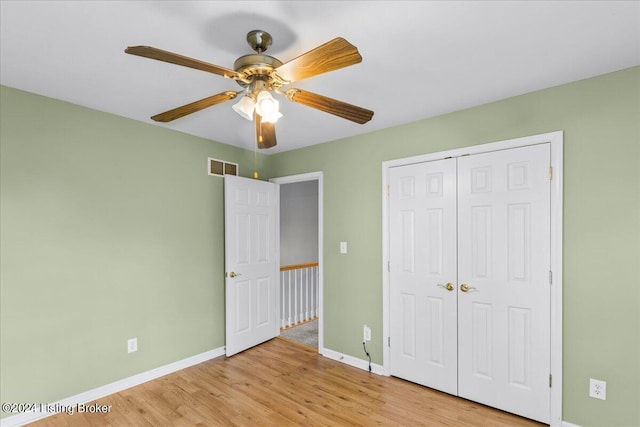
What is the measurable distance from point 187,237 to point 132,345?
1.09 m

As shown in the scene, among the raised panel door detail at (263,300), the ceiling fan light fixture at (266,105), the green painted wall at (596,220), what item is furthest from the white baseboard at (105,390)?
the green painted wall at (596,220)

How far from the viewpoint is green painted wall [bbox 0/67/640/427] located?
6.75 ft

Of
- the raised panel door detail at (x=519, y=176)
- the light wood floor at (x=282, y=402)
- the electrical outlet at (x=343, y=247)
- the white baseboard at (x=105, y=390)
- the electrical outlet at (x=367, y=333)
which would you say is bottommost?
the light wood floor at (x=282, y=402)

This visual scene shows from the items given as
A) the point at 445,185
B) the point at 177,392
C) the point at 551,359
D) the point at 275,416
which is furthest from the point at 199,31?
the point at 551,359

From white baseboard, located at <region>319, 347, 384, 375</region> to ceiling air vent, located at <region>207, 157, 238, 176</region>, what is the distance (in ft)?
7.60

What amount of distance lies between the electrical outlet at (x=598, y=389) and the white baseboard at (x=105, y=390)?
329 centimetres

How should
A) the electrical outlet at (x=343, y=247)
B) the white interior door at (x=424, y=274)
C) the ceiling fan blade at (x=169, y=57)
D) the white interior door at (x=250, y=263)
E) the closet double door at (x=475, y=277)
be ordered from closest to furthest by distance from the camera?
the ceiling fan blade at (x=169, y=57)
the closet double door at (x=475, y=277)
the white interior door at (x=424, y=274)
the electrical outlet at (x=343, y=247)
the white interior door at (x=250, y=263)

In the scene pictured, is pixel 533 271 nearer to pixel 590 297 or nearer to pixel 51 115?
pixel 590 297

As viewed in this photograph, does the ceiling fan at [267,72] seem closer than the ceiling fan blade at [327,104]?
Yes

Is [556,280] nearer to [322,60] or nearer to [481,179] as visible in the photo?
[481,179]

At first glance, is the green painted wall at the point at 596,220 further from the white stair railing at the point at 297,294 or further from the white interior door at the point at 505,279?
the white stair railing at the point at 297,294

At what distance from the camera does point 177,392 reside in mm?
2756

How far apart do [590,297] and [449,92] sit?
171cm

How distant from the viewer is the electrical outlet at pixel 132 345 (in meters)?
2.84
